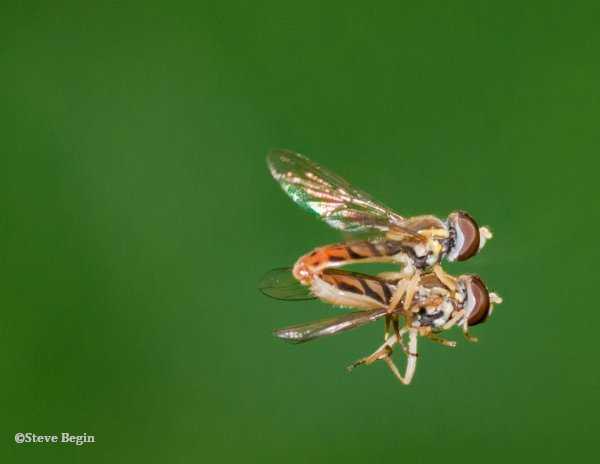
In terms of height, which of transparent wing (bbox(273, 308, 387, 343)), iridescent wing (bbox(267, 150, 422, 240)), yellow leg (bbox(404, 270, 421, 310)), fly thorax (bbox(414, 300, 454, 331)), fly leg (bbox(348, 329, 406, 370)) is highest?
iridescent wing (bbox(267, 150, 422, 240))

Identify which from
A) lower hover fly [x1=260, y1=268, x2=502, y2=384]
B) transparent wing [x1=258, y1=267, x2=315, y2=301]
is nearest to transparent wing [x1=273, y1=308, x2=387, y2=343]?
lower hover fly [x1=260, y1=268, x2=502, y2=384]

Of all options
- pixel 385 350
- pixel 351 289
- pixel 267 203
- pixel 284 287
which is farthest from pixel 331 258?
pixel 267 203

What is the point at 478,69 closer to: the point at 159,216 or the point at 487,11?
the point at 487,11

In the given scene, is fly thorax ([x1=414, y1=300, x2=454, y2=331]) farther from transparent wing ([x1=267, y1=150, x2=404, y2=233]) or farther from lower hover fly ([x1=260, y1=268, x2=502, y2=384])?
transparent wing ([x1=267, y1=150, x2=404, y2=233])

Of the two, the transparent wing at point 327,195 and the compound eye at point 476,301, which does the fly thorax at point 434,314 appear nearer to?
the compound eye at point 476,301

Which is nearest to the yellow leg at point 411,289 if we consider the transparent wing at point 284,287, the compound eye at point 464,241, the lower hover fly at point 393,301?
the lower hover fly at point 393,301

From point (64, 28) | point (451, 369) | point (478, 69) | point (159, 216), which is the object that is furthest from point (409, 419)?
point (64, 28)

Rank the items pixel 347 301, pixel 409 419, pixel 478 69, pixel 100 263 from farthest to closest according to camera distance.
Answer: pixel 478 69, pixel 100 263, pixel 409 419, pixel 347 301
